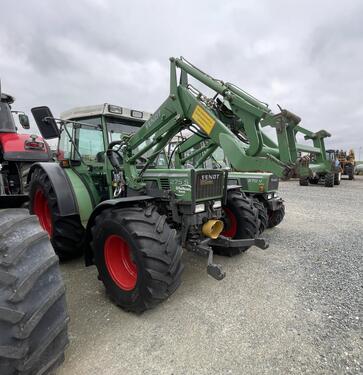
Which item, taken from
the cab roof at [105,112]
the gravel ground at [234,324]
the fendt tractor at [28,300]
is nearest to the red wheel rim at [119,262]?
the gravel ground at [234,324]

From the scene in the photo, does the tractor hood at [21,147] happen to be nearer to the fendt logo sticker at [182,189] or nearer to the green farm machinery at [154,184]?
the green farm machinery at [154,184]

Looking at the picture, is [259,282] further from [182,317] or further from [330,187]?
[330,187]

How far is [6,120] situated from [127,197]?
269 centimetres

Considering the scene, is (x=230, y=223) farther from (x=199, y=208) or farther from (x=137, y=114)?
(x=137, y=114)

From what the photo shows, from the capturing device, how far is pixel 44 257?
155 cm

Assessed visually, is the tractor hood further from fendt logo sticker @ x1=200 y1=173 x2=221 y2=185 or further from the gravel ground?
fendt logo sticker @ x1=200 y1=173 x2=221 y2=185

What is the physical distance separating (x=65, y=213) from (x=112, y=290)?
1.30 meters

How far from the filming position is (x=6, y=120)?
14.6 ft

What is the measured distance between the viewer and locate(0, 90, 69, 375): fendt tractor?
1334mm

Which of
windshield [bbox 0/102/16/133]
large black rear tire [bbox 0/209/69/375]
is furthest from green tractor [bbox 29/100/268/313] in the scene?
large black rear tire [bbox 0/209/69/375]

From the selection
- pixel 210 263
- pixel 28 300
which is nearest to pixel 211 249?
pixel 210 263

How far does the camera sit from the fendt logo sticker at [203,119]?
3.03m

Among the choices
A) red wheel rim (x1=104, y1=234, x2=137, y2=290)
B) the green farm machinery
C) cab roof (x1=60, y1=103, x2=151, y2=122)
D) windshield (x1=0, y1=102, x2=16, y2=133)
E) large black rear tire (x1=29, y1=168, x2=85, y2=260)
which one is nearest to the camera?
the green farm machinery

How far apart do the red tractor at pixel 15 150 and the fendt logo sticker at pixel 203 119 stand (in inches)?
108
